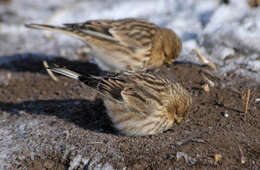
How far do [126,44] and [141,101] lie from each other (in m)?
1.91

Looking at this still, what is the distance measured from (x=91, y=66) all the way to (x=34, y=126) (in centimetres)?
233

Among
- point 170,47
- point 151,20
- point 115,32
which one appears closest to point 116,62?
point 115,32

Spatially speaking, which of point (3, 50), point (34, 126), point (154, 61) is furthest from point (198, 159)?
point (3, 50)

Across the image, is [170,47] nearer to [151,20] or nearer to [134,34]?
[134,34]

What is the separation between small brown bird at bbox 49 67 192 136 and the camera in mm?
4395

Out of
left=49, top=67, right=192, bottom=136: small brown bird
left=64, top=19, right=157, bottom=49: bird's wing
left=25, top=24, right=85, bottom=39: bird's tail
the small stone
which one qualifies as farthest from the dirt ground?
left=25, top=24, right=85, bottom=39: bird's tail

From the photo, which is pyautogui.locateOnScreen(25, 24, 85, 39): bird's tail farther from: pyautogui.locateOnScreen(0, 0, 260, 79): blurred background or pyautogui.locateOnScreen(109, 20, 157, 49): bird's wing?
pyautogui.locateOnScreen(0, 0, 260, 79): blurred background

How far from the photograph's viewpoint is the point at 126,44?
6160mm

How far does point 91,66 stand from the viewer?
6898 mm

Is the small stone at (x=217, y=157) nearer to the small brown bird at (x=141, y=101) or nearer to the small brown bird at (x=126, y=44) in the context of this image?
the small brown bird at (x=141, y=101)

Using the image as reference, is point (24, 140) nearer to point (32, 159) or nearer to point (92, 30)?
point (32, 159)

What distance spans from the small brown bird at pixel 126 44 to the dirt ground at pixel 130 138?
0.32 metres

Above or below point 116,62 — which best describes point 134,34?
above

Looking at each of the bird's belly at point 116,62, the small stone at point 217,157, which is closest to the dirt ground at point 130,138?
the small stone at point 217,157
